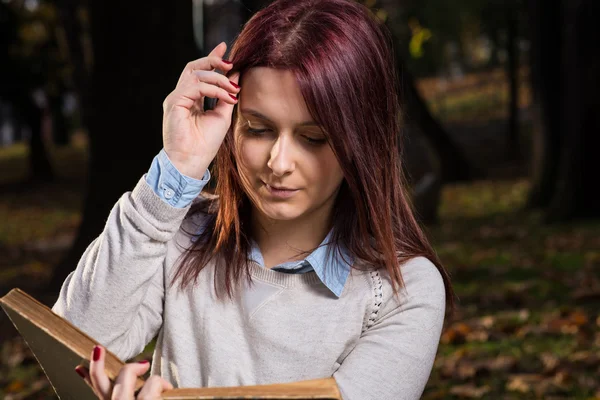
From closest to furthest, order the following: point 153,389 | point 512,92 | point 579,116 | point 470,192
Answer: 1. point 153,389
2. point 579,116
3. point 470,192
4. point 512,92

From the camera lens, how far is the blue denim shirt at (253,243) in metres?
2.05

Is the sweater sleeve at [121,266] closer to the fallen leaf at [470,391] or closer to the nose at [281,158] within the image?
the nose at [281,158]

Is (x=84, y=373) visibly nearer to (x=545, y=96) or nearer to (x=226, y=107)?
(x=226, y=107)

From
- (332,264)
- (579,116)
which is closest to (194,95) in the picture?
(332,264)

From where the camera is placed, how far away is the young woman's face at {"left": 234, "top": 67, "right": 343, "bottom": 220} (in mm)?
2078

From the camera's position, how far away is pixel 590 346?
Result: 5641mm

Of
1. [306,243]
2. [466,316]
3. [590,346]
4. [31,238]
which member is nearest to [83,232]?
[466,316]

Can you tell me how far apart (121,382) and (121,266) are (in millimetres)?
406

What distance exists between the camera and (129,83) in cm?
728

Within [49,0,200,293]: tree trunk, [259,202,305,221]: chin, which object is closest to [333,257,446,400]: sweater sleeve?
[259,202,305,221]: chin

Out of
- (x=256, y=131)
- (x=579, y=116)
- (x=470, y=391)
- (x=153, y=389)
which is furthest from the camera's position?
(x=579, y=116)

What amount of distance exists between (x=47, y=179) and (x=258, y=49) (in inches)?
A: 933

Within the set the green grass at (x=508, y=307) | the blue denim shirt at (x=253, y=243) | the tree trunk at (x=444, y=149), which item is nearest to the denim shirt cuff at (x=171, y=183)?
the blue denim shirt at (x=253, y=243)

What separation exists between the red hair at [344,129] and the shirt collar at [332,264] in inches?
1.2
